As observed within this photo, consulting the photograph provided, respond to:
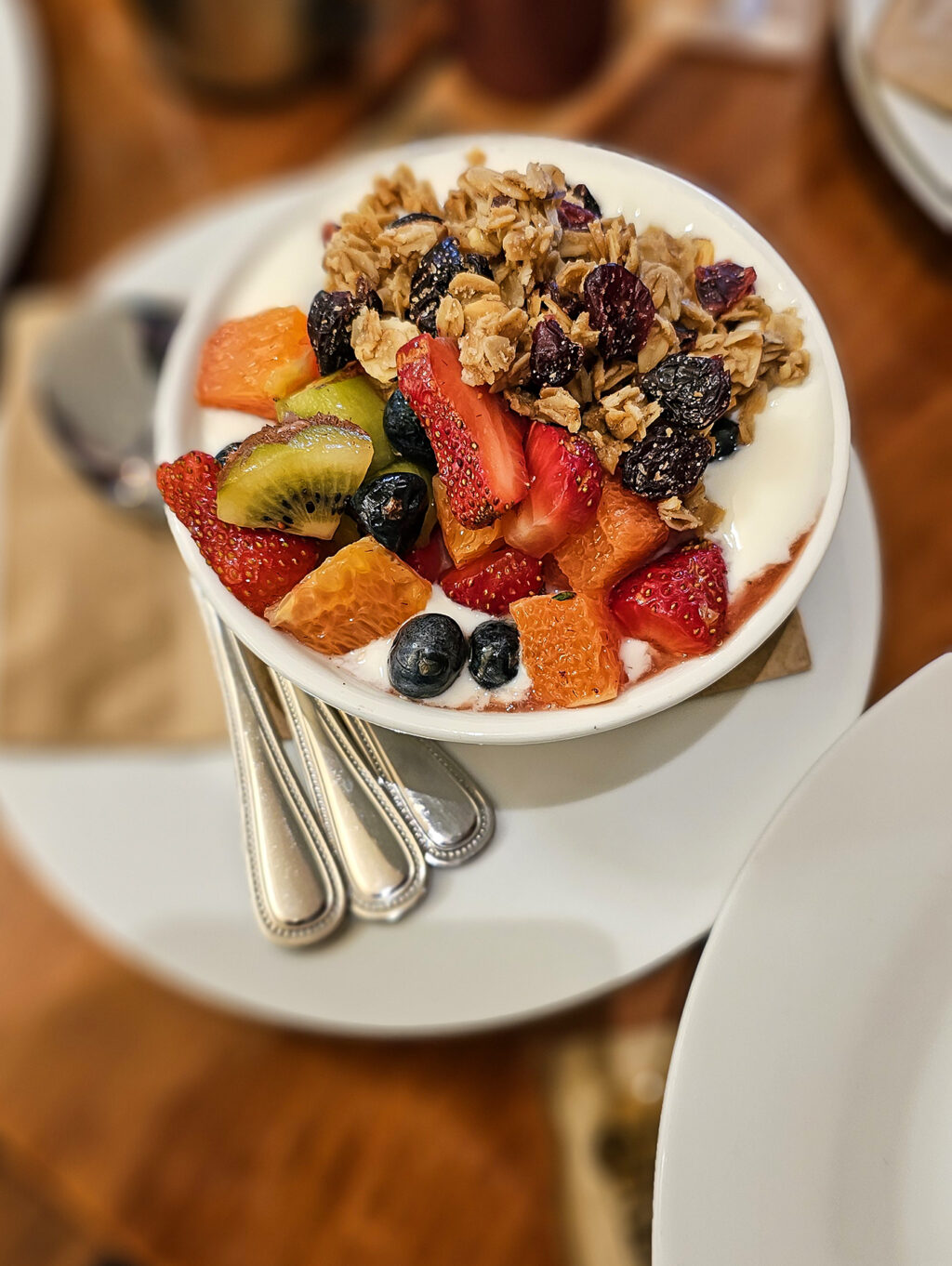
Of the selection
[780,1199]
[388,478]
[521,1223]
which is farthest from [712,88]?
[521,1223]

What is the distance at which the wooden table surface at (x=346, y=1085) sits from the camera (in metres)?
0.94

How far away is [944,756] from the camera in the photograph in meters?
0.48

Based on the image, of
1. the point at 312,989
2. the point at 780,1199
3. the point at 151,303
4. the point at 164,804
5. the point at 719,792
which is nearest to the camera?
the point at 780,1199

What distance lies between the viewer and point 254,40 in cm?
115

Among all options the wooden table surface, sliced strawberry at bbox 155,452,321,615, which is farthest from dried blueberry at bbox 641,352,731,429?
the wooden table surface

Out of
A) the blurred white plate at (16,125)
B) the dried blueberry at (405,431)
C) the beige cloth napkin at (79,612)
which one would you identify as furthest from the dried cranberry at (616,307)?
the blurred white plate at (16,125)

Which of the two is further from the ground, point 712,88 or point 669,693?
point 712,88

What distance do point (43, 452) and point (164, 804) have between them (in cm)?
41

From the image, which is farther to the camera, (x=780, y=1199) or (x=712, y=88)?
(x=712, y=88)

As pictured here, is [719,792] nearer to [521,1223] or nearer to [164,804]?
[164,804]

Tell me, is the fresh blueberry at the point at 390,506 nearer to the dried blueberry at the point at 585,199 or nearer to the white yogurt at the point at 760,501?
the white yogurt at the point at 760,501

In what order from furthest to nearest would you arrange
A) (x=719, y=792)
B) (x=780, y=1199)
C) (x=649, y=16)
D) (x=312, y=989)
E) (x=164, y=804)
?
(x=649, y=16) < (x=164, y=804) < (x=312, y=989) < (x=719, y=792) < (x=780, y=1199)

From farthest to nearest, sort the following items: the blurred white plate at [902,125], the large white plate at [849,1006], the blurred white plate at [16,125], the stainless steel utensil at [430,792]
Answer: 1. the blurred white plate at [16,125]
2. the blurred white plate at [902,125]
3. the stainless steel utensil at [430,792]
4. the large white plate at [849,1006]

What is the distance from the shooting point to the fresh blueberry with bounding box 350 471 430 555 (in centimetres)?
51
